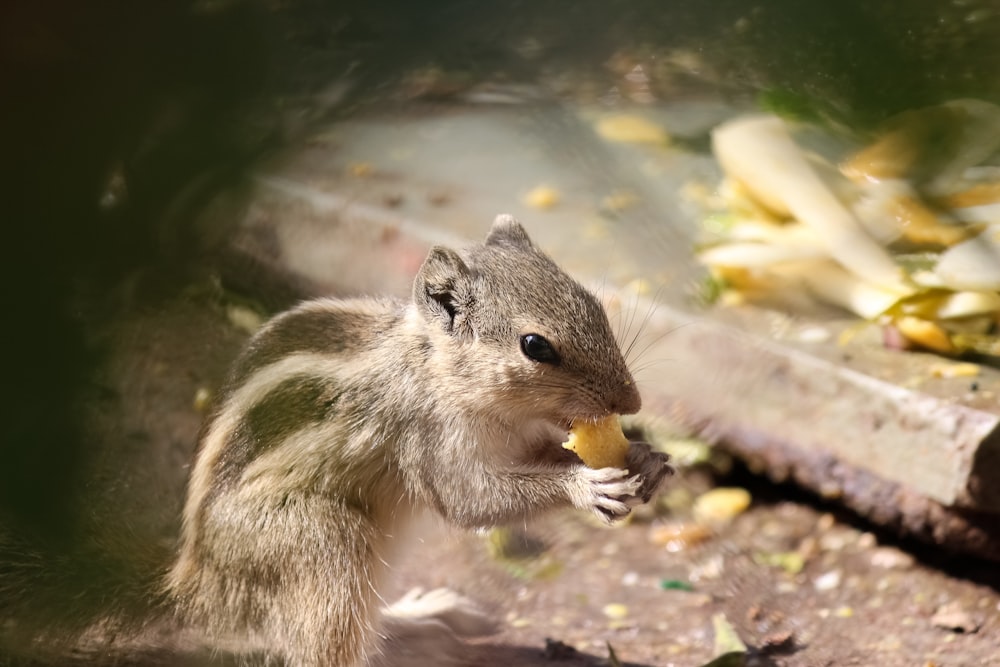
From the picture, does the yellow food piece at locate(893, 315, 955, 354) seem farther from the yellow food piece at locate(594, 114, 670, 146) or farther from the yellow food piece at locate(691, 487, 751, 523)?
the yellow food piece at locate(594, 114, 670, 146)

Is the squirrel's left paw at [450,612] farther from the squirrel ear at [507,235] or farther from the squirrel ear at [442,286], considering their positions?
the squirrel ear at [507,235]

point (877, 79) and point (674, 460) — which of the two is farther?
point (674, 460)

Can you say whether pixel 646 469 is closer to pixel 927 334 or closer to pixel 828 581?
pixel 828 581

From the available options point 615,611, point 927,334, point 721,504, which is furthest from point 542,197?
point 615,611

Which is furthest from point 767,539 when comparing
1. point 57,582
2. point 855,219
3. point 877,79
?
point 57,582

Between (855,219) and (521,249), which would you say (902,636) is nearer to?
(855,219)

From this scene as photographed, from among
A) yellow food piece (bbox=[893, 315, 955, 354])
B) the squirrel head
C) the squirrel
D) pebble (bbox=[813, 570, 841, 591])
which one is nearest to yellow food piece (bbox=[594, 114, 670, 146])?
the squirrel
